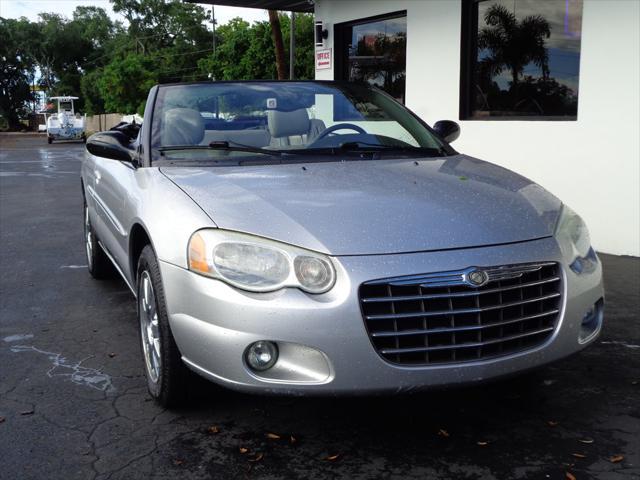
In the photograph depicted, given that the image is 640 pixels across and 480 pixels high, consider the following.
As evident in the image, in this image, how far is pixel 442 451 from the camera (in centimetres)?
307

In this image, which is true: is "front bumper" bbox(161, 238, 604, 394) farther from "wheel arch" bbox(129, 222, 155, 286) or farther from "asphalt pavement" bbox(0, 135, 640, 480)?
"wheel arch" bbox(129, 222, 155, 286)

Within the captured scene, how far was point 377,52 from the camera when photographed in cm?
1068

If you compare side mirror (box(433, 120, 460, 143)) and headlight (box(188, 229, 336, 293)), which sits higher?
side mirror (box(433, 120, 460, 143))

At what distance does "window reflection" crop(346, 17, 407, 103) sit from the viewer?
33.3ft

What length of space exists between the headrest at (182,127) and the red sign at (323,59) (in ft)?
24.4

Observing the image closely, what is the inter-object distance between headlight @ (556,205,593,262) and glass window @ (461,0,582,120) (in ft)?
14.6

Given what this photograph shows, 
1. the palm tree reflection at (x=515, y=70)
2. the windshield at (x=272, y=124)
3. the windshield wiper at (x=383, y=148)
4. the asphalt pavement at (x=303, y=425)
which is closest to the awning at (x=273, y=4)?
the palm tree reflection at (x=515, y=70)

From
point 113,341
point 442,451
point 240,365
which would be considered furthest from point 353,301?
point 113,341

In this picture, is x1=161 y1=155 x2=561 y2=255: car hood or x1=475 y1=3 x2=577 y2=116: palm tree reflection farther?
x1=475 y1=3 x2=577 y2=116: palm tree reflection

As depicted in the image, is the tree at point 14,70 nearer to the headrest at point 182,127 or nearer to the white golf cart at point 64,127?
the white golf cart at point 64,127

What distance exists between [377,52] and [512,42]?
2.62 m

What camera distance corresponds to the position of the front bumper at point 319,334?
2.74 m

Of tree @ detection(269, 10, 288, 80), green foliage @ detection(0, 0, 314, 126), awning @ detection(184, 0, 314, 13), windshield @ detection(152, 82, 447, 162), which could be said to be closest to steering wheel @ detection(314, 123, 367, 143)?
windshield @ detection(152, 82, 447, 162)

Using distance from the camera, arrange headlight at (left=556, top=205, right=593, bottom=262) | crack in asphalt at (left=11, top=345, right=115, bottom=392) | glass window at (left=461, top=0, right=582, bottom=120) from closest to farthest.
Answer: headlight at (left=556, top=205, right=593, bottom=262) < crack in asphalt at (left=11, top=345, right=115, bottom=392) < glass window at (left=461, top=0, right=582, bottom=120)
